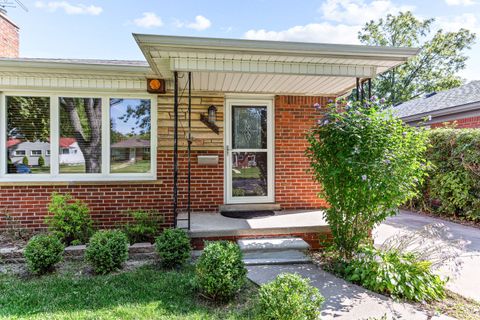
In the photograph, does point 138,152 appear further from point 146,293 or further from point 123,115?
point 146,293

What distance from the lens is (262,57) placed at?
3.60 metres

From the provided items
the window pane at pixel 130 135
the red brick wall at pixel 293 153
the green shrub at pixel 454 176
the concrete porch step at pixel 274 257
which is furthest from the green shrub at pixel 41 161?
the green shrub at pixel 454 176

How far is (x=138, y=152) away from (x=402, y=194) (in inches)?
160

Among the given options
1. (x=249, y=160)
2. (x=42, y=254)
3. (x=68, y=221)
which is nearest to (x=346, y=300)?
(x=249, y=160)

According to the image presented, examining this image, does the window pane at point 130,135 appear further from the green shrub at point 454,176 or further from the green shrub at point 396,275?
the green shrub at point 454,176

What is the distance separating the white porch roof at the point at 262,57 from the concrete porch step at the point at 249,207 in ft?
7.47

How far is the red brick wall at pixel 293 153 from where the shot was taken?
545cm

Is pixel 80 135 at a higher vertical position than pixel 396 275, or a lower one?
higher

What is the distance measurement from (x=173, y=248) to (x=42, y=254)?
59.5 inches

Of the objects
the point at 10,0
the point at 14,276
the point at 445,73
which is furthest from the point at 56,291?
the point at 445,73

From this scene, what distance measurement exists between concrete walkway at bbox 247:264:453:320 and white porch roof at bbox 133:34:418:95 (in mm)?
2532

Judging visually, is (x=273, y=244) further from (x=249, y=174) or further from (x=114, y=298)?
(x=114, y=298)

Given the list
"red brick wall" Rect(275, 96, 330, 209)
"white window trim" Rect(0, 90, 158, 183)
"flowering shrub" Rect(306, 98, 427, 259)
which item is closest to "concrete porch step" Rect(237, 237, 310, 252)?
"flowering shrub" Rect(306, 98, 427, 259)

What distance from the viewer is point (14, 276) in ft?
11.2
